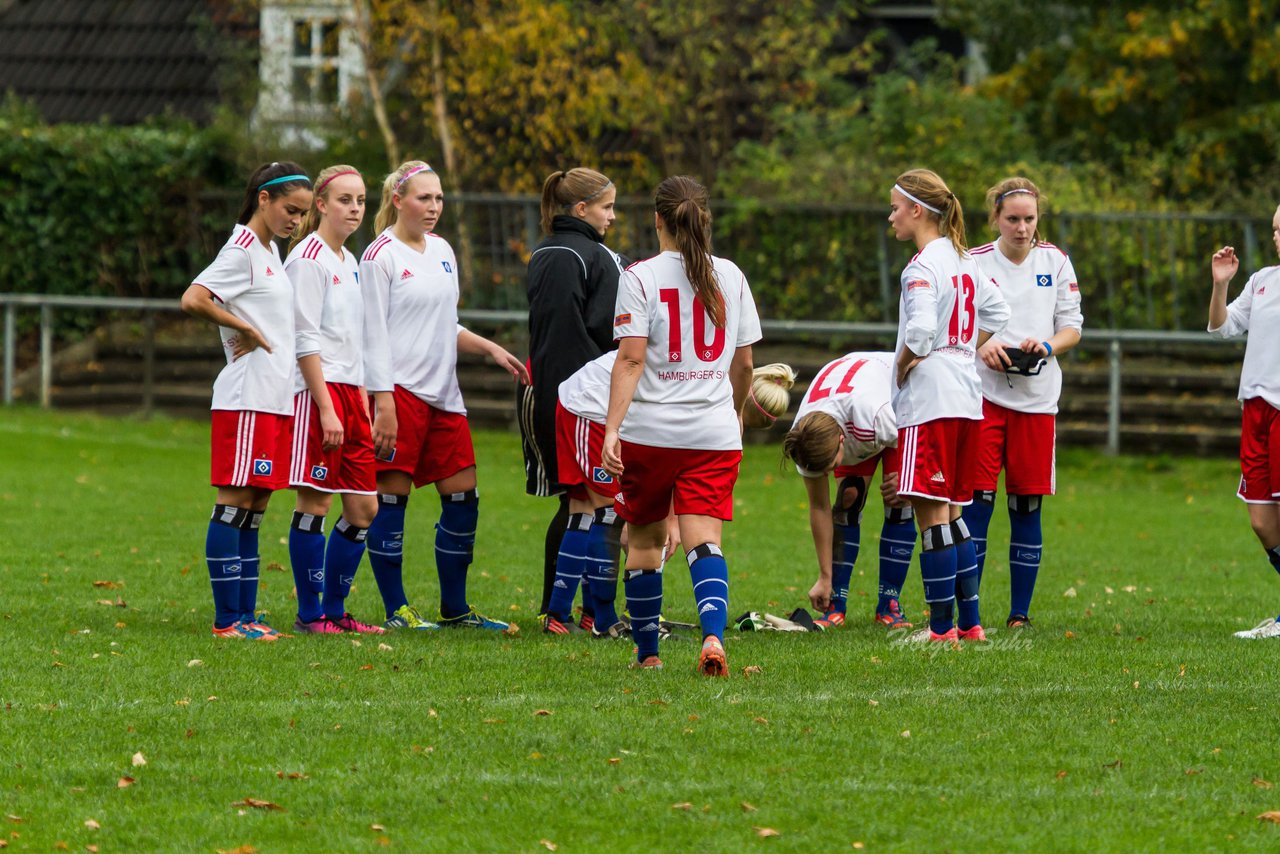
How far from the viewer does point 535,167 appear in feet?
76.6

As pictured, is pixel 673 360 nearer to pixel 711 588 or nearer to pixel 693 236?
pixel 693 236

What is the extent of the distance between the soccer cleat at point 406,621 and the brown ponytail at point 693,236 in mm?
2550

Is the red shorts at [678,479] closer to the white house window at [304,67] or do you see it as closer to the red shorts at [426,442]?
the red shorts at [426,442]

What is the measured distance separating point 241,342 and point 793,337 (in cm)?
1355

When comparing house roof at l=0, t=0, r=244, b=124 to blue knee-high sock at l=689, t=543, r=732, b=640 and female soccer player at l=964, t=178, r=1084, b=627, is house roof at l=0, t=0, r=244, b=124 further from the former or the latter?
blue knee-high sock at l=689, t=543, r=732, b=640

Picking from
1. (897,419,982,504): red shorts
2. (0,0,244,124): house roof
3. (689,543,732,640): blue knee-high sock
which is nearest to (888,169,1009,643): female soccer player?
(897,419,982,504): red shorts

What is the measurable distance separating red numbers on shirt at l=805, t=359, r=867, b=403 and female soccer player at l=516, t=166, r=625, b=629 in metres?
1.04

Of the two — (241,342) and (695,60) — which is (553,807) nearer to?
(241,342)

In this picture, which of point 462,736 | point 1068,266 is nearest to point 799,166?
point 1068,266

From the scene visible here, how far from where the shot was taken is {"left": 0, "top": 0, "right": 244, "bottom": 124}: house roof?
26.5 meters

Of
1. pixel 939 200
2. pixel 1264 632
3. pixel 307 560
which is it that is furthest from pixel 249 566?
pixel 1264 632

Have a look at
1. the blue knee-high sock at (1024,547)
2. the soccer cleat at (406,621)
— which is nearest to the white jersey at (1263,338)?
the blue knee-high sock at (1024,547)

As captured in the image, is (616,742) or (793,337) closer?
(616,742)

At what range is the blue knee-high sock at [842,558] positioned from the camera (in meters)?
9.20
